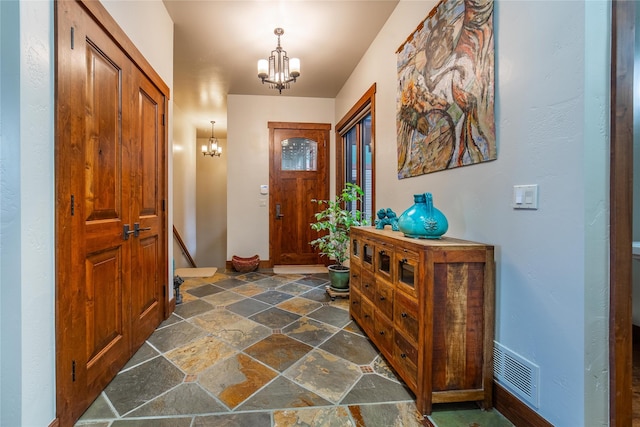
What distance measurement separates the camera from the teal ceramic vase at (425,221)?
163cm

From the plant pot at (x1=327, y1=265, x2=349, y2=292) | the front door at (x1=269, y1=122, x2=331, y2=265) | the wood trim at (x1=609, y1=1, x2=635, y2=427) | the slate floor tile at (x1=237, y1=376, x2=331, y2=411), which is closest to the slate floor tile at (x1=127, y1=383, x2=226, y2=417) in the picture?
the slate floor tile at (x1=237, y1=376, x2=331, y2=411)

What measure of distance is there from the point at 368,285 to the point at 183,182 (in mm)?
5249

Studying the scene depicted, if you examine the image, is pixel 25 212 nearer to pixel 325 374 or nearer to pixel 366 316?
pixel 325 374

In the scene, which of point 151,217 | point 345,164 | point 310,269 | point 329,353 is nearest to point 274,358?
point 329,353

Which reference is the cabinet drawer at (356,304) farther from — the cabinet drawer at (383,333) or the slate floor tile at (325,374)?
the slate floor tile at (325,374)

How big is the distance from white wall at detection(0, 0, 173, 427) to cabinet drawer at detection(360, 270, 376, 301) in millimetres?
1804

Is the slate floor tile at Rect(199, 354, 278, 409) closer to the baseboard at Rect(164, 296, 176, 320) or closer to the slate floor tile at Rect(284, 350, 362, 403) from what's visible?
the slate floor tile at Rect(284, 350, 362, 403)

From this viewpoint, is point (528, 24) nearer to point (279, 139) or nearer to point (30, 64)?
point (30, 64)

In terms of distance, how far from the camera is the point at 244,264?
452 centimetres

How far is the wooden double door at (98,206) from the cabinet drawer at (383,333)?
170 cm

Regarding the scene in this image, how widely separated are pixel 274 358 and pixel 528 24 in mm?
2383

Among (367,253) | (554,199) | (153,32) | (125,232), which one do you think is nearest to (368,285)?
(367,253)

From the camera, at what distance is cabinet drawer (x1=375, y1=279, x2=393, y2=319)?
1.83 meters

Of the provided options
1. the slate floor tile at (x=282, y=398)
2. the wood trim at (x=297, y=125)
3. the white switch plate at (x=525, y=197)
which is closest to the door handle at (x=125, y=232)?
the slate floor tile at (x=282, y=398)
